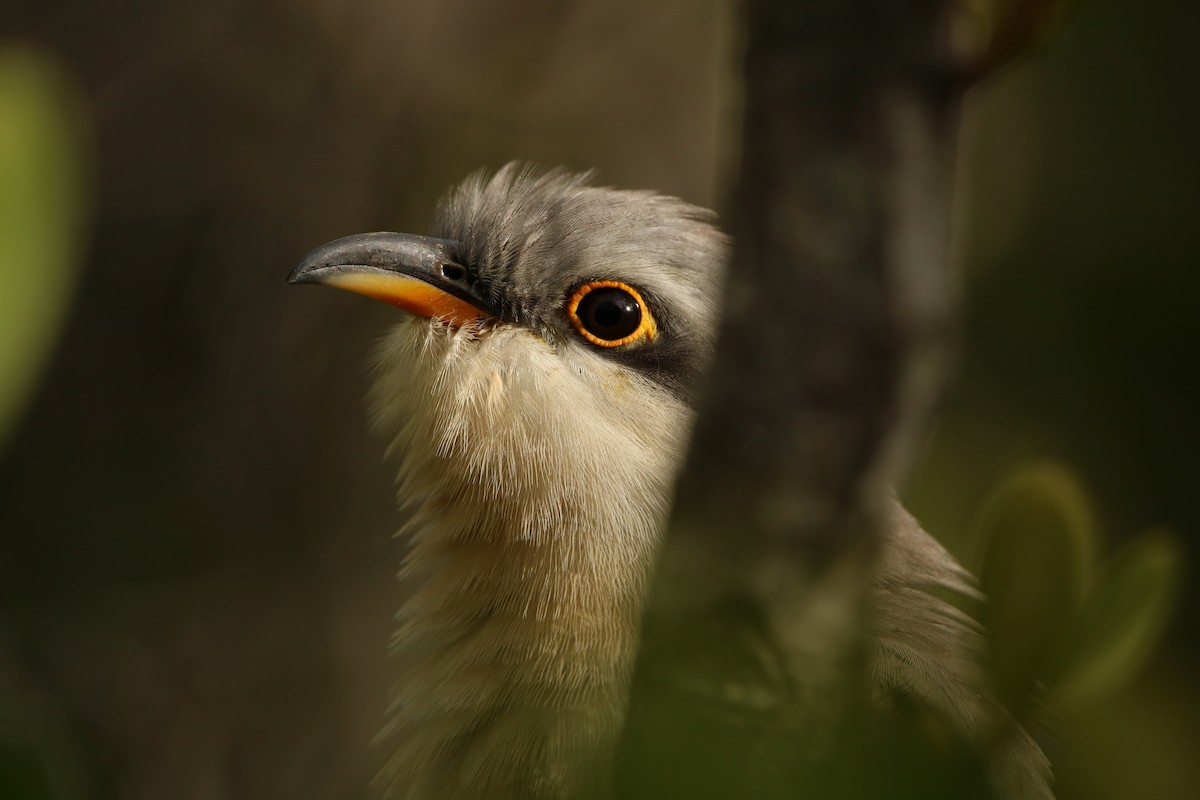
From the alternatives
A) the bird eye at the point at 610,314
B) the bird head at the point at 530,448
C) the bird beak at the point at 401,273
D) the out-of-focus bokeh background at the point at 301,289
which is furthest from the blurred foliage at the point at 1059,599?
the out-of-focus bokeh background at the point at 301,289

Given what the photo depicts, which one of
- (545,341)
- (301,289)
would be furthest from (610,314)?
(301,289)

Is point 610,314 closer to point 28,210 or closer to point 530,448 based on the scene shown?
point 530,448

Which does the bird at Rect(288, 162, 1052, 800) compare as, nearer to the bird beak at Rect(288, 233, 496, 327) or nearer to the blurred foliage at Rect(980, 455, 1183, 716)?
the bird beak at Rect(288, 233, 496, 327)

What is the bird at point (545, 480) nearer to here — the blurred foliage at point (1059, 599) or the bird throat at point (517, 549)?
the bird throat at point (517, 549)

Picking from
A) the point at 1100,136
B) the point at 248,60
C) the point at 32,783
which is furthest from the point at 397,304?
the point at 1100,136

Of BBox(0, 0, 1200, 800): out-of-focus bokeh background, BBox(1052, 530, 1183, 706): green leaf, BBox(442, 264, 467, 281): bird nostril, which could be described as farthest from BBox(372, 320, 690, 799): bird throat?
BBox(0, 0, 1200, 800): out-of-focus bokeh background

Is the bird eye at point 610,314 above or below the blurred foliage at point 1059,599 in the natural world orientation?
above

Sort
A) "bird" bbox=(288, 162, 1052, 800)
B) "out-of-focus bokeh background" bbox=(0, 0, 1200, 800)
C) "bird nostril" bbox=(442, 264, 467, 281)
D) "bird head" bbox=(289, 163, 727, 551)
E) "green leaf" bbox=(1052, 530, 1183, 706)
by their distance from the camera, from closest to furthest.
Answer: "green leaf" bbox=(1052, 530, 1183, 706) < "bird" bbox=(288, 162, 1052, 800) < "bird head" bbox=(289, 163, 727, 551) < "bird nostril" bbox=(442, 264, 467, 281) < "out-of-focus bokeh background" bbox=(0, 0, 1200, 800)
